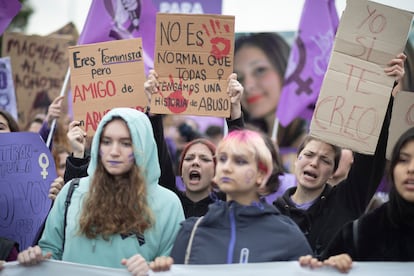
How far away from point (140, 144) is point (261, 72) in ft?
40.5

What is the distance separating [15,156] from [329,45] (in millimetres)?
3971

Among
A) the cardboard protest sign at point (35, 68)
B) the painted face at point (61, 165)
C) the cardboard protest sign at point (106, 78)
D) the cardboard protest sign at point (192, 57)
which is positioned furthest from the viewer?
the cardboard protest sign at point (35, 68)

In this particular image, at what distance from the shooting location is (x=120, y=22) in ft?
22.2

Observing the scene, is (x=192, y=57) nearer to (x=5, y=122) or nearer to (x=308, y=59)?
(x=5, y=122)

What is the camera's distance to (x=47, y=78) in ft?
29.1

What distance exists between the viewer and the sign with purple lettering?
513 cm

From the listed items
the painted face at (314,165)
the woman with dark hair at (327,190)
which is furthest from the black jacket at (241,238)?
the painted face at (314,165)

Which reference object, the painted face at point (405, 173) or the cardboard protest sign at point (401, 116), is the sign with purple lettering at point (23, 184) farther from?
the painted face at point (405, 173)

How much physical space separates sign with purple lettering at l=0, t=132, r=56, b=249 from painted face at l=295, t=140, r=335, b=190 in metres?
1.56

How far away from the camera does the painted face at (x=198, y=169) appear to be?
206 inches

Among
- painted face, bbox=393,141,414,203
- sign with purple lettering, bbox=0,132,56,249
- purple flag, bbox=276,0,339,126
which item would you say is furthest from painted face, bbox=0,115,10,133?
purple flag, bbox=276,0,339,126

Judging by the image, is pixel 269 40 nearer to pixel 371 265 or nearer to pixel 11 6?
pixel 11 6

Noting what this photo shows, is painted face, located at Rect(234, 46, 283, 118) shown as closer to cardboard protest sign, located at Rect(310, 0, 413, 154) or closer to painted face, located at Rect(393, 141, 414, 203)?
cardboard protest sign, located at Rect(310, 0, 413, 154)

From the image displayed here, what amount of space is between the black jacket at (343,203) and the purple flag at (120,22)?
253 centimetres
